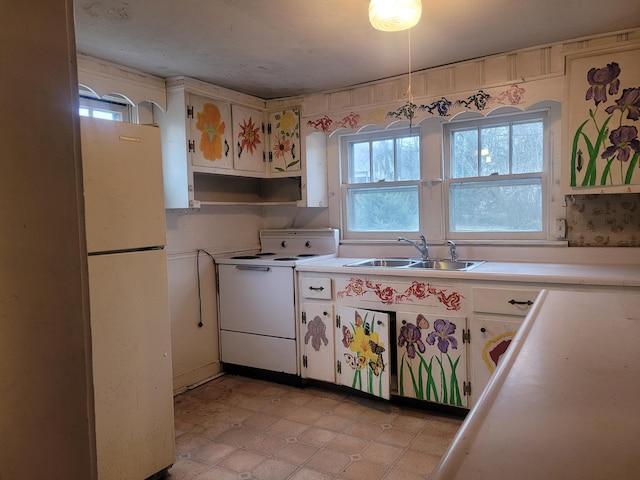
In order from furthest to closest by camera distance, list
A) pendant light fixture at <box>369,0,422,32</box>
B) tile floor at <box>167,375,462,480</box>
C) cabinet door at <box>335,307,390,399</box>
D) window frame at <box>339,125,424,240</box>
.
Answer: window frame at <box>339,125,424,240</box> → cabinet door at <box>335,307,390,399</box> → tile floor at <box>167,375,462,480</box> → pendant light fixture at <box>369,0,422,32</box>

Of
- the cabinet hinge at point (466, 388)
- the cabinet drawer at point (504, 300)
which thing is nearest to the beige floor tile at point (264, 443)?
the cabinet hinge at point (466, 388)

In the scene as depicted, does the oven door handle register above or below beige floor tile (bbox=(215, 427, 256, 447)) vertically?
above

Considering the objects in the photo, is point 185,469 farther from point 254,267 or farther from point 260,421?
point 254,267

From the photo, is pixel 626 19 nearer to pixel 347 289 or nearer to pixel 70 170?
pixel 347 289

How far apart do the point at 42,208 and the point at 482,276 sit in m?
2.32

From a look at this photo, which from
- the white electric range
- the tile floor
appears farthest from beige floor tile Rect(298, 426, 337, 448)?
the white electric range

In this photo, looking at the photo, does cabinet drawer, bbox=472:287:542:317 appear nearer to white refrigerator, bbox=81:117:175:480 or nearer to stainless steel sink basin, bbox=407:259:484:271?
stainless steel sink basin, bbox=407:259:484:271

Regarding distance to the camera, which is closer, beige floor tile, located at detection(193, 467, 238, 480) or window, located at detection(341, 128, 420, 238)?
beige floor tile, located at detection(193, 467, 238, 480)

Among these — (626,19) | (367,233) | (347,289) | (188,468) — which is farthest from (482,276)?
(188,468)

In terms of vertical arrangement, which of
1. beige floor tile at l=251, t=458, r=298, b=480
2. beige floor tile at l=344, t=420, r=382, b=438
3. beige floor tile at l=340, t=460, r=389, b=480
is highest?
beige floor tile at l=344, t=420, r=382, b=438

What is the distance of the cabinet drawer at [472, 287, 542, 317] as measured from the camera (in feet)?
7.90

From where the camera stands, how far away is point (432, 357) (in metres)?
2.70

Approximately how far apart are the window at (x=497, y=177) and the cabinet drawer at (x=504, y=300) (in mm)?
693

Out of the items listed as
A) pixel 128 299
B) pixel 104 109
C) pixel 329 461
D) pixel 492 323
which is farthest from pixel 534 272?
pixel 104 109
